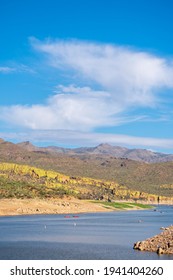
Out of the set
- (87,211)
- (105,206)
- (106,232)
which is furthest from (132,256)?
(105,206)

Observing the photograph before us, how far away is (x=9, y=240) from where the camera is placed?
5444 centimetres

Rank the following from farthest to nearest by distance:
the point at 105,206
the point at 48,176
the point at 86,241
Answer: the point at 48,176
the point at 105,206
the point at 86,241

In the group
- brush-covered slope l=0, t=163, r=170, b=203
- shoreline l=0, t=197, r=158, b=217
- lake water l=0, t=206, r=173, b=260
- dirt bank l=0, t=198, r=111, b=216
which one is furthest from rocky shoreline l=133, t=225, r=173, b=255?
brush-covered slope l=0, t=163, r=170, b=203

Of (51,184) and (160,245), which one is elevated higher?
(51,184)

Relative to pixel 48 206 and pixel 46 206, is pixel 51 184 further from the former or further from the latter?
pixel 46 206

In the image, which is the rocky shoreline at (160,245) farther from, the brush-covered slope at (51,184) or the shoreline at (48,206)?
the brush-covered slope at (51,184)

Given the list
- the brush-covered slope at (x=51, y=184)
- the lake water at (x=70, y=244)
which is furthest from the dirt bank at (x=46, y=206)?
the lake water at (x=70, y=244)

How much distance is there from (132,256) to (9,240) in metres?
17.4

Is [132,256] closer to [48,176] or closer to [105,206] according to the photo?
[105,206]

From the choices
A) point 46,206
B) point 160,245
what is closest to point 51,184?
point 46,206

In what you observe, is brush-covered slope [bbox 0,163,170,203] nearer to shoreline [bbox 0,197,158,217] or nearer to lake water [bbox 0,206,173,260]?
shoreline [bbox 0,197,158,217]

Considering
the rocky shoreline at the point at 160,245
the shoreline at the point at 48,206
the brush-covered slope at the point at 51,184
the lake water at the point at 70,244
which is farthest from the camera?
the brush-covered slope at the point at 51,184

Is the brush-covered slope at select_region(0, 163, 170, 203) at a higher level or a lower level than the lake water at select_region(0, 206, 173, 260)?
higher
